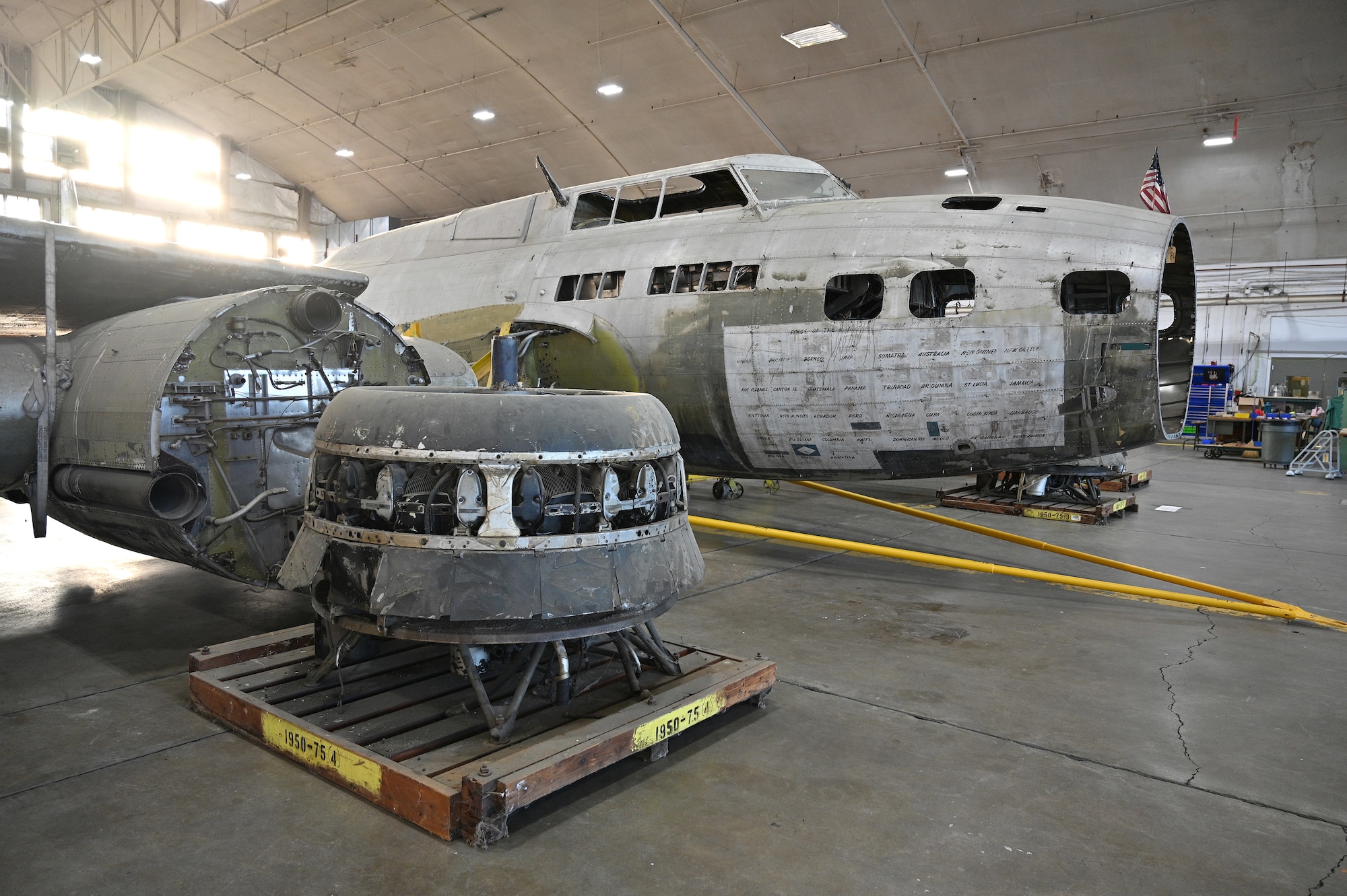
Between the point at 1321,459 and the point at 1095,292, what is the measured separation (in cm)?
1651

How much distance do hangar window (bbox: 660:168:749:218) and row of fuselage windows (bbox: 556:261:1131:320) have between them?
109cm

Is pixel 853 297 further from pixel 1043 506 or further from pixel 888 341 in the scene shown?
pixel 1043 506

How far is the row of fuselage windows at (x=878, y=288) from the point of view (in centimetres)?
757

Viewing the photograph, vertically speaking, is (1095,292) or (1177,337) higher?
(1095,292)

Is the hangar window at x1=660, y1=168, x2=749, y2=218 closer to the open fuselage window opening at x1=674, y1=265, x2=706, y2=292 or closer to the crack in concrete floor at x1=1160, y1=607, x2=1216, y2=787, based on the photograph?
the open fuselage window opening at x1=674, y1=265, x2=706, y2=292

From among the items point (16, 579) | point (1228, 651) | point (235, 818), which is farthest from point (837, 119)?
point (235, 818)

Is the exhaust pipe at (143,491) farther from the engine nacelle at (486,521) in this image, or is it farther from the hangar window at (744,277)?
the hangar window at (744,277)

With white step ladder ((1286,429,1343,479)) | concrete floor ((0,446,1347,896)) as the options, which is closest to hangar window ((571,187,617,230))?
concrete floor ((0,446,1347,896))

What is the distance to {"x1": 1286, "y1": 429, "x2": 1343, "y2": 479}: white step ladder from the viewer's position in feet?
62.2

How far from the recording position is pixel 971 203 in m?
8.12

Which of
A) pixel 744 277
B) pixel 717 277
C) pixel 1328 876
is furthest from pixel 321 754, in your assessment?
pixel 717 277

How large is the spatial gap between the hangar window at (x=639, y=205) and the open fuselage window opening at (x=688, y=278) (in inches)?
56.6

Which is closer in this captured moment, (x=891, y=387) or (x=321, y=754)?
(x=321, y=754)

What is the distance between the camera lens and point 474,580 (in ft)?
12.7
